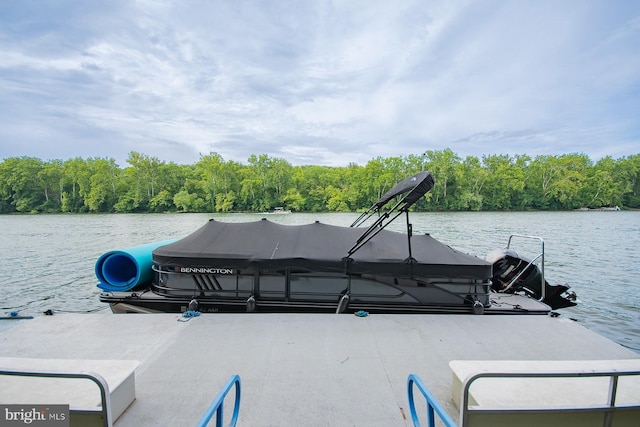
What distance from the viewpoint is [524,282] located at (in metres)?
6.59

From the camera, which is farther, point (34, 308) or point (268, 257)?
point (34, 308)

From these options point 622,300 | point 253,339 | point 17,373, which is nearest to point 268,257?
point 253,339

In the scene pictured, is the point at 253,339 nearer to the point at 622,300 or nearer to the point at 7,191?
the point at 622,300

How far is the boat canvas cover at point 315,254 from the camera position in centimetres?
505

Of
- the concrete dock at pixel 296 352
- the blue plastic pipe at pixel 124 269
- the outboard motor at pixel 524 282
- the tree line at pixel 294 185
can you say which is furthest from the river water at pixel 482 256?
the tree line at pixel 294 185

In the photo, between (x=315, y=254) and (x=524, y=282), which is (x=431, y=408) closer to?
(x=315, y=254)

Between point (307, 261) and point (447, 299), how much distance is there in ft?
7.70

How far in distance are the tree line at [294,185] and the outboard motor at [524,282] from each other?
50.9 metres

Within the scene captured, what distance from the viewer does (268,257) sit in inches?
203

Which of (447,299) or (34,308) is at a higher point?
(447,299)

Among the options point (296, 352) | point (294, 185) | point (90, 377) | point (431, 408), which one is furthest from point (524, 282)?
point (294, 185)

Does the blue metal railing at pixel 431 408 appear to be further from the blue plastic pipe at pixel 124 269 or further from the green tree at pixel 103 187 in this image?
the green tree at pixel 103 187

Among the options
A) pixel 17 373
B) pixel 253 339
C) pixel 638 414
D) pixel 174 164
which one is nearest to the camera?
pixel 17 373

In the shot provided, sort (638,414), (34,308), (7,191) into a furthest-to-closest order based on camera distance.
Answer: (7,191), (34,308), (638,414)
